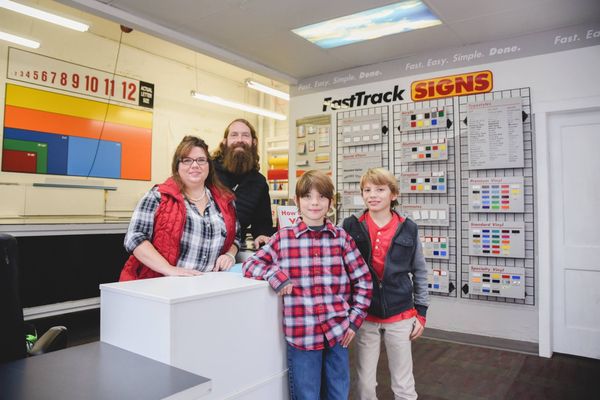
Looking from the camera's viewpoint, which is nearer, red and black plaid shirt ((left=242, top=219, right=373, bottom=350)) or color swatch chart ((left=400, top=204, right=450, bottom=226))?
red and black plaid shirt ((left=242, top=219, right=373, bottom=350))

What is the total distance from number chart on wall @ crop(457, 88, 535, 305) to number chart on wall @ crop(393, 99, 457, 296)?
0.48 ft

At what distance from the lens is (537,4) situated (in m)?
3.22

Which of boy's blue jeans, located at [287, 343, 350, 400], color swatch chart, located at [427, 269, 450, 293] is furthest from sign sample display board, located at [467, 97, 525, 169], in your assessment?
boy's blue jeans, located at [287, 343, 350, 400]

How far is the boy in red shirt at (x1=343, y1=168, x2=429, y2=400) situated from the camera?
1963 millimetres

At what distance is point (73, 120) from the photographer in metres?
5.75

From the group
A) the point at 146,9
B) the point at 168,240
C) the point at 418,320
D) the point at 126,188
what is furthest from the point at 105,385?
the point at 126,188

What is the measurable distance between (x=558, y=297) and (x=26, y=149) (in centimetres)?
598

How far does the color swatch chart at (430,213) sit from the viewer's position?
158 inches

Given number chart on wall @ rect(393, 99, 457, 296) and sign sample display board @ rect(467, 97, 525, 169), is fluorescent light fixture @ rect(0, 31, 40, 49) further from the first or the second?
sign sample display board @ rect(467, 97, 525, 169)

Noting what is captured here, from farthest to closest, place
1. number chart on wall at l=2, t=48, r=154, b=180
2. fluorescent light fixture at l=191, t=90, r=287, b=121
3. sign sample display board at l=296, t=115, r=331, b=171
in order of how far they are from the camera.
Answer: fluorescent light fixture at l=191, t=90, r=287, b=121 < number chart on wall at l=2, t=48, r=154, b=180 < sign sample display board at l=296, t=115, r=331, b=171

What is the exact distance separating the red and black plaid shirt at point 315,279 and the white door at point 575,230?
272cm

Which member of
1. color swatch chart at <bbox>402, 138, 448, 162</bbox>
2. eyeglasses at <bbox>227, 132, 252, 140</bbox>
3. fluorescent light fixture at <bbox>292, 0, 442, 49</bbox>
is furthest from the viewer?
color swatch chart at <bbox>402, 138, 448, 162</bbox>

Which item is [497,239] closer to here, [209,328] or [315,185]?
[315,185]

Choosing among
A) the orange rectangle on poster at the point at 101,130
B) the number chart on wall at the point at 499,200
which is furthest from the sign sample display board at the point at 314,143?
the orange rectangle on poster at the point at 101,130
